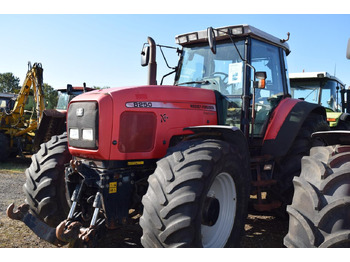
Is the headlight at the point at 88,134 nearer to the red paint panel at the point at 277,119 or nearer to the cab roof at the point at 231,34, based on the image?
the cab roof at the point at 231,34

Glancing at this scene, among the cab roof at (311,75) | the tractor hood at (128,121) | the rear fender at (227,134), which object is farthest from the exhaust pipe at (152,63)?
the cab roof at (311,75)

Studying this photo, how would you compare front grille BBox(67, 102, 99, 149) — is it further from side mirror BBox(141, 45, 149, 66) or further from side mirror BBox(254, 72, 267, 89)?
side mirror BBox(254, 72, 267, 89)

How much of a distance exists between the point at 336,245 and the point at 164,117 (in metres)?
1.96

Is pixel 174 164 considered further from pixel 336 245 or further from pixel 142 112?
pixel 336 245

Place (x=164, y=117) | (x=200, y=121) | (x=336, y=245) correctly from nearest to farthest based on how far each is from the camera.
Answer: (x=336, y=245) < (x=164, y=117) < (x=200, y=121)

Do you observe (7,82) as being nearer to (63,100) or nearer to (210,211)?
(63,100)

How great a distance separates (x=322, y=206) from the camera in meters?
2.52

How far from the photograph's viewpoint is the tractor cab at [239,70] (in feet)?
13.7

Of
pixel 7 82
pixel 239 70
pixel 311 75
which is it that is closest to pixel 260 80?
pixel 239 70

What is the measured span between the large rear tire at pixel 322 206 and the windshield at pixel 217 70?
1.66m

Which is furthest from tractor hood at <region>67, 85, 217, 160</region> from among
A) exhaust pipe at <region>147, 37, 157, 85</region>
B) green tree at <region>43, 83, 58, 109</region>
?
green tree at <region>43, 83, 58, 109</region>

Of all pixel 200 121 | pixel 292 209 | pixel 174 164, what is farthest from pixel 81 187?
pixel 292 209

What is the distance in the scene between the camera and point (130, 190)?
11.1 ft

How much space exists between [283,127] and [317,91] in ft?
15.6
